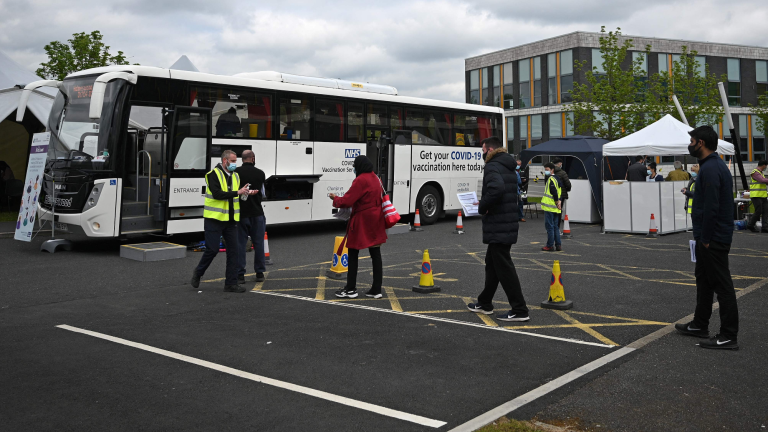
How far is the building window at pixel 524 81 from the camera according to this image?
54594mm

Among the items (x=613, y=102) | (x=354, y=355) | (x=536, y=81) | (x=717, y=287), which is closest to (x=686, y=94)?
(x=613, y=102)

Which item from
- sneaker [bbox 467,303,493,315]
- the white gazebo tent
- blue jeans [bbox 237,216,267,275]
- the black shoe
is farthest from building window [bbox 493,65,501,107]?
the black shoe

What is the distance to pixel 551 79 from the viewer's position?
52438mm

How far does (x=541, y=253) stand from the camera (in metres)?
12.6

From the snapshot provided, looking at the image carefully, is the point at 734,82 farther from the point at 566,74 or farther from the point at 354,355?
the point at 354,355

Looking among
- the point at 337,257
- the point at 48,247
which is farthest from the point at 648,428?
the point at 48,247

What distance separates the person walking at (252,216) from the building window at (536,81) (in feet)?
155

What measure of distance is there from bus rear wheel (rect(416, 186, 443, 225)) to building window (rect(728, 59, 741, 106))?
43.8 m

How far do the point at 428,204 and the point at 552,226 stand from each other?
6.33 metres

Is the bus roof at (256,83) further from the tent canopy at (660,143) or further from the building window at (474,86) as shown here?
the building window at (474,86)

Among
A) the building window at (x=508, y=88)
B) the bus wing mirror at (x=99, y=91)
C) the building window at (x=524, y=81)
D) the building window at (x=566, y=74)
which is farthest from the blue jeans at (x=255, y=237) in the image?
the building window at (x=508, y=88)

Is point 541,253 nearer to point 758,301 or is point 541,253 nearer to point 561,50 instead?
point 758,301

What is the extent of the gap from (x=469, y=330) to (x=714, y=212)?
2538 millimetres

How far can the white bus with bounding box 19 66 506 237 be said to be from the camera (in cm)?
1202
